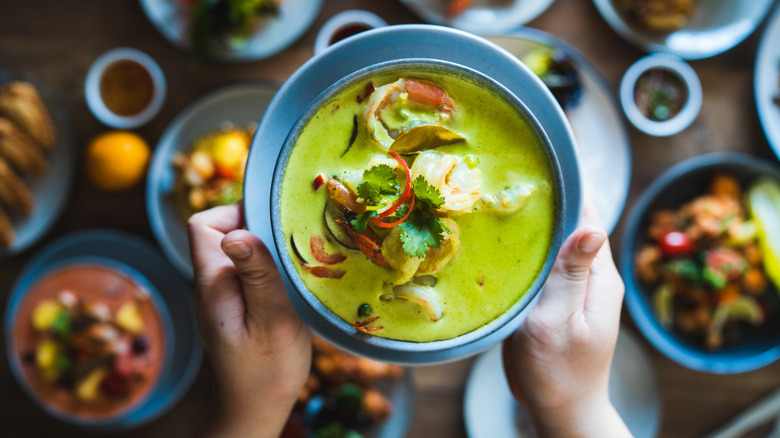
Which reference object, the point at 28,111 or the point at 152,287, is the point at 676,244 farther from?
the point at 28,111

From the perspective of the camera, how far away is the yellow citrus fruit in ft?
8.10

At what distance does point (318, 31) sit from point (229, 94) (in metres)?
0.48

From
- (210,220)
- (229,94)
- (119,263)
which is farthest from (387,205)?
(119,263)

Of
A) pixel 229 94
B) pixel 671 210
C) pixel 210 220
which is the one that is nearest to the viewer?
pixel 210 220

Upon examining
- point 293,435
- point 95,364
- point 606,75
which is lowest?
point 293,435

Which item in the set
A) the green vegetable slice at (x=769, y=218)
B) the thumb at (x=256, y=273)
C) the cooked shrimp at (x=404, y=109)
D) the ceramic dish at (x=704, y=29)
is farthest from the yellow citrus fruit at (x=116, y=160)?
the green vegetable slice at (x=769, y=218)

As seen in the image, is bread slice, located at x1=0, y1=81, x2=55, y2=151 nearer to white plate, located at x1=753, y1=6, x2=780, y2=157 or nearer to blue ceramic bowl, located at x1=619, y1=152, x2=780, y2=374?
blue ceramic bowl, located at x1=619, y1=152, x2=780, y2=374

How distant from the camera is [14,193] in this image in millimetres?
2562

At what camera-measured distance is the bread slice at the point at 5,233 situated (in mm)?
2539

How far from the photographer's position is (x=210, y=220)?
1.76 m

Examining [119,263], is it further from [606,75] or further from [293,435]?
[606,75]

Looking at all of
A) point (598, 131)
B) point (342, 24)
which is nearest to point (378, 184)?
point (342, 24)

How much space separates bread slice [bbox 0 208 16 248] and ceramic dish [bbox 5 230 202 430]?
128 millimetres

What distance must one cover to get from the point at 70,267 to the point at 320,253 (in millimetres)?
1729
